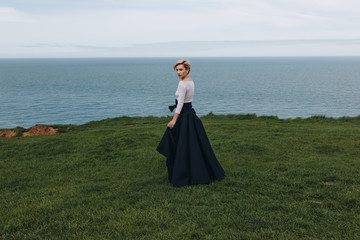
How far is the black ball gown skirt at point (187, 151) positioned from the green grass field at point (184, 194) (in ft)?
1.05

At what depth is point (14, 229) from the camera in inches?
205

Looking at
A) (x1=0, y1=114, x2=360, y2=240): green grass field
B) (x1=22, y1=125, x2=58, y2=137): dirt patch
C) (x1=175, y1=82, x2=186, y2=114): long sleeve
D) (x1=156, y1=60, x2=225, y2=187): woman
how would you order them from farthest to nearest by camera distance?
(x1=22, y1=125, x2=58, y2=137): dirt patch → (x1=156, y1=60, x2=225, y2=187): woman → (x1=175, y1=82, x2=186, y2=114): long sleeve → (x1=0, y1=114, x2=360, y2=240): green grass field

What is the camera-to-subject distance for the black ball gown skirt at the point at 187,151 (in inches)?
277

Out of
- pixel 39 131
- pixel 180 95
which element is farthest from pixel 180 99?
pixel 39 131

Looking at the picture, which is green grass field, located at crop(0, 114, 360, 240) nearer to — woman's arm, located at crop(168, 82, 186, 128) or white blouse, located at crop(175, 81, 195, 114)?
woman's arm, located at crop(168, 82, 186, 128)

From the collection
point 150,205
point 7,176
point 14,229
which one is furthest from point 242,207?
point 7,176

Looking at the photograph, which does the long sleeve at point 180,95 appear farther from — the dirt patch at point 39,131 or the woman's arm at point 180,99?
the dirt patch at point 39,131

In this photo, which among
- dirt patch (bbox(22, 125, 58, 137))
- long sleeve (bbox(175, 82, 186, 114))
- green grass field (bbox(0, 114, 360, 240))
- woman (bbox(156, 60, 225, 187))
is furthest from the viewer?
dirt patch (bbox(22, 125, 58, 137))

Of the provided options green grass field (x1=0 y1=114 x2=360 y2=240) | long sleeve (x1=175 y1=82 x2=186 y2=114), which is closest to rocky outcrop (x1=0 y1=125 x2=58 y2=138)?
green grass field (x1=0 y1=114 x2=360 y2=240)

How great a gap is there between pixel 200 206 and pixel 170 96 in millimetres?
62313

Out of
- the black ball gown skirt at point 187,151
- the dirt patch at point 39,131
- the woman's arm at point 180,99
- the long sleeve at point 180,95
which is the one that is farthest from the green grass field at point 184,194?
the dirt patch at point 39,131

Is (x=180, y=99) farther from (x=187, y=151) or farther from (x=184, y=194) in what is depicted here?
(x=184, y=194)

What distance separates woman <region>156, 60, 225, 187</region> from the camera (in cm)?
699

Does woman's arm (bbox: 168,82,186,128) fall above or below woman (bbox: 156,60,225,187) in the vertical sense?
above
